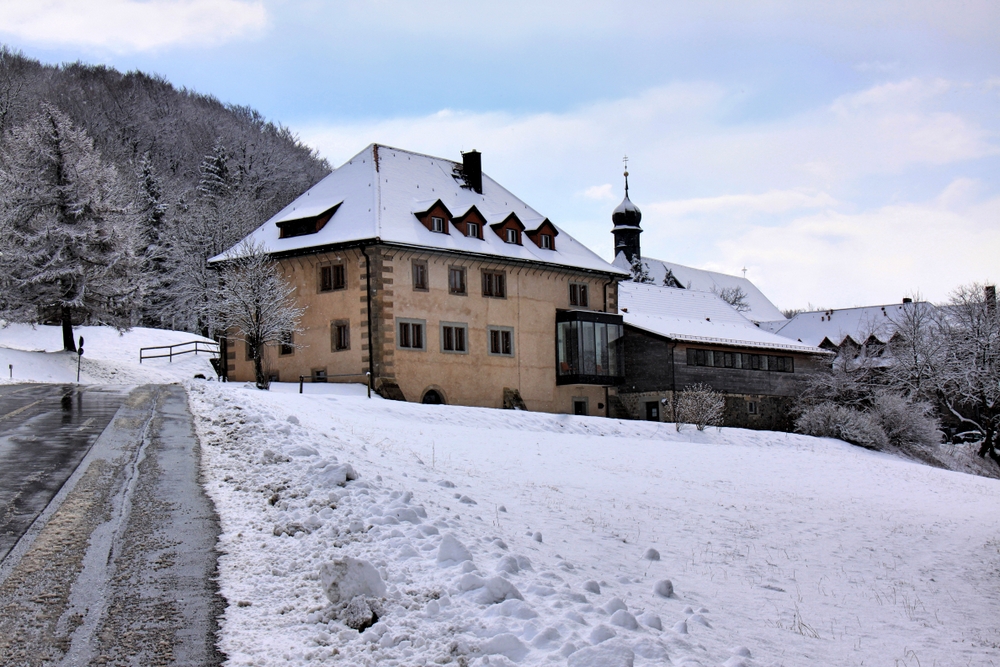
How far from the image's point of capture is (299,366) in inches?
1479

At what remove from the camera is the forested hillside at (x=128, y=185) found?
42.4 metres

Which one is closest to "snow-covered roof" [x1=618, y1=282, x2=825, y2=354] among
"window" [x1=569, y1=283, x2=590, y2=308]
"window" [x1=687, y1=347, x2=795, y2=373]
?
"window" [x1=687, y1=347, x2=795, y2=373]

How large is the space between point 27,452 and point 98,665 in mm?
9573

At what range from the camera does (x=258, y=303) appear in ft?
116

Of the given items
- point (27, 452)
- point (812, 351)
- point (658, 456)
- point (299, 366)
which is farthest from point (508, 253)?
point (27, 452)

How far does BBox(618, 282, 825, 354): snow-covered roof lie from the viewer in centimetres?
4714

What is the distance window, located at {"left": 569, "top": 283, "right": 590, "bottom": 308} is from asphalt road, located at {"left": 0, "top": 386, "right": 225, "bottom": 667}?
93.0 ft

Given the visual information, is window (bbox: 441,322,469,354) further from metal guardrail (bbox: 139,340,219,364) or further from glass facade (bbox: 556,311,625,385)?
metal guardrail (bbox: 139,340,219,364)

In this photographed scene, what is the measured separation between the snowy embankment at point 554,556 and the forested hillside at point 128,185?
24.3 metres

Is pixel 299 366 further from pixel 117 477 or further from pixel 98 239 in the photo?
pixel 117 477

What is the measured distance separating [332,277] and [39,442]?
2182 cm

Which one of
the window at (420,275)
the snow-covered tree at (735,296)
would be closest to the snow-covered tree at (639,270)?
the snow-covered tree at (735,296)

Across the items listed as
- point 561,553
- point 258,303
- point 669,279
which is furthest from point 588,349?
point 669,279

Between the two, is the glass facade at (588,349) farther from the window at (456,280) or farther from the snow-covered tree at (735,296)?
the snow-covered tree at (735,296)
